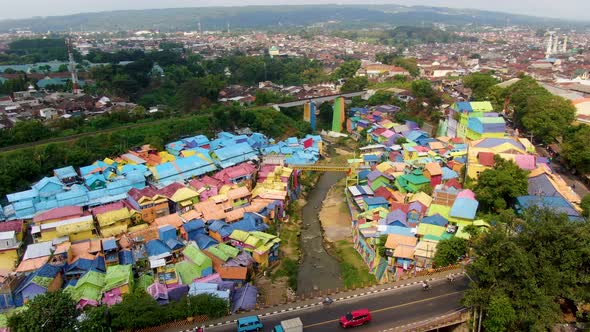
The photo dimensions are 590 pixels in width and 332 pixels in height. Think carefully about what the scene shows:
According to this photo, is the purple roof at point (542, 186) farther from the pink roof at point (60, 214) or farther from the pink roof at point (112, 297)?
the pink roof at point (60, 214)

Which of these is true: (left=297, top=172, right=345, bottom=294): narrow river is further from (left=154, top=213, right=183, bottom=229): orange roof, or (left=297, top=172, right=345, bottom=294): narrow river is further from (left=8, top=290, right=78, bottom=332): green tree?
(left=8, top=290, right=78, bottom=332): green tree

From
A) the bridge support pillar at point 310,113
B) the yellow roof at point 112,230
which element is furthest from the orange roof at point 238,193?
the bridge support pillar at point 310,113

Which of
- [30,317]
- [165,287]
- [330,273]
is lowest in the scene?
[330,273]

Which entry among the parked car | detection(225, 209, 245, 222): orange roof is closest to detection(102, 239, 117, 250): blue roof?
detection(225, 209, 245, 222): orange roof

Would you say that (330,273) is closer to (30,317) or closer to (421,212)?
(421,212)

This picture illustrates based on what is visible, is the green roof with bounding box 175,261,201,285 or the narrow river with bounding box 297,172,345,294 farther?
the narrow river with bounding box 297,172,345,294

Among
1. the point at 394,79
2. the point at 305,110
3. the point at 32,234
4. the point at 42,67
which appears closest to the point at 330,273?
the point at 32,234

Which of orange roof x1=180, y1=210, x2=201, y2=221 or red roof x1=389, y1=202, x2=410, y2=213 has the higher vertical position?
red roof x1=389, y1=202, x2=410, y2=213

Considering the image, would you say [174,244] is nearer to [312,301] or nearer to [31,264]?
[31,264]
